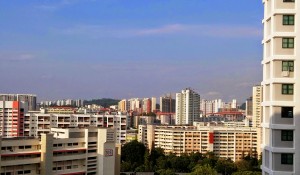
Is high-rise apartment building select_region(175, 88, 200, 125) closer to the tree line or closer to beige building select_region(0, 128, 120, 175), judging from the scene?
the tree line

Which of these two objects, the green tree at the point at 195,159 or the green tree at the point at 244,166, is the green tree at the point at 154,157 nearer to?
the green tree at the point at 195,159

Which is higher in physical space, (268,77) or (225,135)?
(268,77)

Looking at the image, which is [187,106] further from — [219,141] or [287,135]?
[287,135]

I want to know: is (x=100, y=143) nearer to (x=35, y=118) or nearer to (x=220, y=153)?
(x=35, y=118)

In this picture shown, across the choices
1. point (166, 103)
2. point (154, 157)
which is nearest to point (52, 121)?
point (154, 157)

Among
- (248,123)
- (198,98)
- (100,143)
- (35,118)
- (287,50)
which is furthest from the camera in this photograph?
(198,98)

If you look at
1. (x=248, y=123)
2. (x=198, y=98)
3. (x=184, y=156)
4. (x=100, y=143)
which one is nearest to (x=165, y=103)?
(x=198, y=98)
